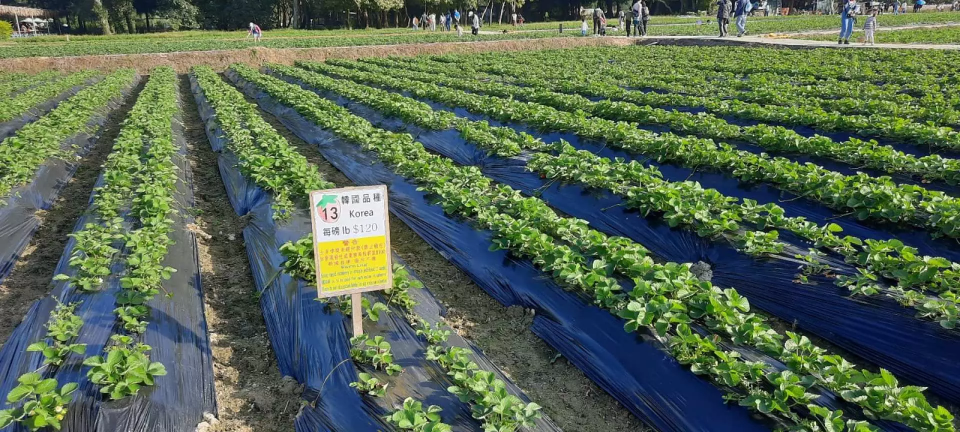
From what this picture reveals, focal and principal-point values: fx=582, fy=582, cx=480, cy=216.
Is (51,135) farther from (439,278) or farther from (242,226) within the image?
(439,278)

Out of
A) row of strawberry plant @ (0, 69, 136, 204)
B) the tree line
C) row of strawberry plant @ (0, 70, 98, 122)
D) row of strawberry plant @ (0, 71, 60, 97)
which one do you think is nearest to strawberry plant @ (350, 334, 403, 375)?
row of strawberry plant @ (0, 69, 136, 204)

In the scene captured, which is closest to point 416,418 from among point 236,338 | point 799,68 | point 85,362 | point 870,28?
point 85,362

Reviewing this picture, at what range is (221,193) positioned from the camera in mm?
8469

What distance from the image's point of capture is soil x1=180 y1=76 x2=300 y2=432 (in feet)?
12.6

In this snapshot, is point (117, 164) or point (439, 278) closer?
point (439, 278)

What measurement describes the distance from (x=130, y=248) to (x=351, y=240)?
2.96m

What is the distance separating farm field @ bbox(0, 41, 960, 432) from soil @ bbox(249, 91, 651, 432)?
0.02 metres

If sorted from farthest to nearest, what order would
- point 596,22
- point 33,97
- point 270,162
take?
1. point 596,22
2. point 33,97
3. point 270,162

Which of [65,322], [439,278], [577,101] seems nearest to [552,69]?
[577,101]

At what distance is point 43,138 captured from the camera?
9.50 m

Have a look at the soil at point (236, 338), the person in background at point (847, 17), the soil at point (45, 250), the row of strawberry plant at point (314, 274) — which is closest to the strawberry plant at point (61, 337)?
the soil at point (236, 338)

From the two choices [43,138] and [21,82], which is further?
[21,82]

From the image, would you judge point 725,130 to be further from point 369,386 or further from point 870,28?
point 870,28

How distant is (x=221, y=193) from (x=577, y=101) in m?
7.13
